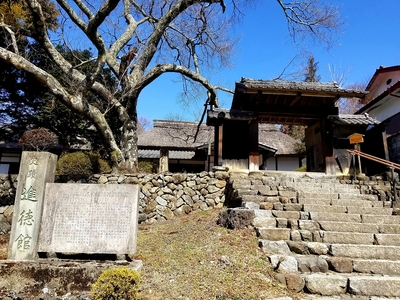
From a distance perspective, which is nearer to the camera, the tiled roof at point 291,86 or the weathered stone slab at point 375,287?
the weathered stone slab at point 375,287

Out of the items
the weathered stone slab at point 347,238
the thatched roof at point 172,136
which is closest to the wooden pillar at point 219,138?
the weathered stone slab at point 347,238

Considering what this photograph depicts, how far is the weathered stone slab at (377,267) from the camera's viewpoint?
473 centimetres

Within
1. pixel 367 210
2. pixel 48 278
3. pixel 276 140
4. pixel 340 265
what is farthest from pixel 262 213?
pixel 276 140

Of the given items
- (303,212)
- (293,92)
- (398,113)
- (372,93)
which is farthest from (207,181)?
(372,93)

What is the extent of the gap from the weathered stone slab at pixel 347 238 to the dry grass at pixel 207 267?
152 centimetres

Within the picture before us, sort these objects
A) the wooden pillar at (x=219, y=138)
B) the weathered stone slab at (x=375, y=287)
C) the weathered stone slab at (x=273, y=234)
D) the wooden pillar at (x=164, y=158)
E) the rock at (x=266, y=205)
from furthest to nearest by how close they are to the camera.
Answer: the wooden pillar at (x=164, y=158), the wooden pillar at (x=219, y=138), the rock at (x=266, y=205), the weathered stone slab at (x=273, y=234), the weathered stone slab at (x=375, y=287)

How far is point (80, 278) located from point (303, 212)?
193 inches

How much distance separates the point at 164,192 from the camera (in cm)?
970

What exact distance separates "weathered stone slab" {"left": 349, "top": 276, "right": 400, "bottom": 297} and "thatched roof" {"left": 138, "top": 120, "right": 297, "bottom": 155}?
15.0 metres

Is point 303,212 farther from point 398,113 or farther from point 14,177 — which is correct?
point 398,113

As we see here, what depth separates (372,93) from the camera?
21.4 metres

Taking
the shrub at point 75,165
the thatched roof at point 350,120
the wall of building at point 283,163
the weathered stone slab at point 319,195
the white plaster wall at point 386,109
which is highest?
the white plaster wall at point 386,109

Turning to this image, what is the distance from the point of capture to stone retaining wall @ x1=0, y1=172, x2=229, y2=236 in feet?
30.9

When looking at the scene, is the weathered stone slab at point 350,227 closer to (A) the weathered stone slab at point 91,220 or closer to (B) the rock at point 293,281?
(B) the rock at point 293,281
